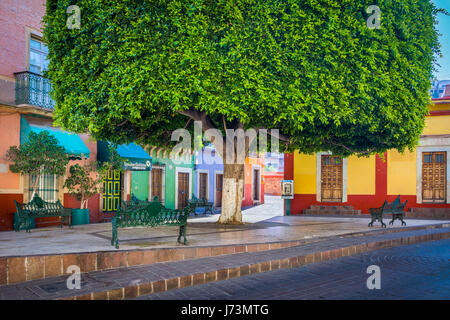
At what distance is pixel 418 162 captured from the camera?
18.9 m

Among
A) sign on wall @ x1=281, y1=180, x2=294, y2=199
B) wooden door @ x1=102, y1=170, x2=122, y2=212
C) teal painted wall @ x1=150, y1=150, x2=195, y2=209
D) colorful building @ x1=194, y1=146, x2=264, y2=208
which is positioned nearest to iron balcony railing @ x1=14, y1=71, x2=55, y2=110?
wooden door @ x1=102, y1=170, x2=122, y2=212

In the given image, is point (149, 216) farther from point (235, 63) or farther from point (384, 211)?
point (384, 211)

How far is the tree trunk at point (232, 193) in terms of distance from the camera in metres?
12.5

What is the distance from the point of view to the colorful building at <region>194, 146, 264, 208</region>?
76.1 feet

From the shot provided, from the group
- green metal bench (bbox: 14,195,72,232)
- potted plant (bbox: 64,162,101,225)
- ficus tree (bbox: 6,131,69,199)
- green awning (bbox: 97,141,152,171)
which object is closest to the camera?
green metal bench (bbox: 14,195,72,232)

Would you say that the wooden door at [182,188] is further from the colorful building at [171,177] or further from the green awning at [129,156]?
the green awning at [129,156]

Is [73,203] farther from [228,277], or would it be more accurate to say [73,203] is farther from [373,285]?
[373,285]

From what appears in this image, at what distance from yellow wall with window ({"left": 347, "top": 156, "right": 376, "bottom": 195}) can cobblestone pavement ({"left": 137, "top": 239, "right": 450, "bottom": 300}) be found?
37.1 feet

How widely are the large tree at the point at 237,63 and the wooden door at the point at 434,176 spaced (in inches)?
303

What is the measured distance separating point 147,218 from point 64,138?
6.80 metres

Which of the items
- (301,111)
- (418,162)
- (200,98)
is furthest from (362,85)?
(418,162)

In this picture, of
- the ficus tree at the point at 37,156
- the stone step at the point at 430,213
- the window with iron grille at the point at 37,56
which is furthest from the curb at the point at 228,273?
the window with iron grille at the point at 37,56

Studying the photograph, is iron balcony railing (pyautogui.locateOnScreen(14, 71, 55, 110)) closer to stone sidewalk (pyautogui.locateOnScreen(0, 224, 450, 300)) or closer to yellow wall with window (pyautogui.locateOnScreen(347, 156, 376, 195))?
stone sidewalk (pyautogui.locateOnScreen(0, 224, 450, 300))

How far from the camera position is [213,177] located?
81.3 ft
